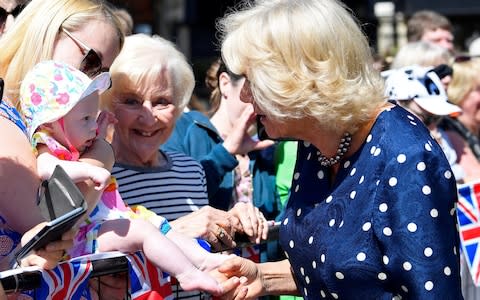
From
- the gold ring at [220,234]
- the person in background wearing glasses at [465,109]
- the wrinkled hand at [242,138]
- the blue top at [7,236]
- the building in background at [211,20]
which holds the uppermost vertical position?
the blue top at [7,236]

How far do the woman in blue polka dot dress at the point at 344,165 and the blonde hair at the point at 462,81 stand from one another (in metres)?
4.01

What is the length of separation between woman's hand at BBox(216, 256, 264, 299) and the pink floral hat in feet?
2.36

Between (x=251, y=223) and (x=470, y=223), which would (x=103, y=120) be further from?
(x=470, y=223)

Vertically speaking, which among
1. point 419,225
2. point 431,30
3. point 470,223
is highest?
point 419,225

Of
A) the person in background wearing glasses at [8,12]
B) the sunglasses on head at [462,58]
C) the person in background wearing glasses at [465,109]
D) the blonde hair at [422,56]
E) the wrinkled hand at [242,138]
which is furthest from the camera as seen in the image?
the sunglasses on head at [462,58]

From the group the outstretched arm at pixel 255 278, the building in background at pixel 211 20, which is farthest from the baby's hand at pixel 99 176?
the building in background at pixel 211 20

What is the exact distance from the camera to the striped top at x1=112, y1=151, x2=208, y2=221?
12.4 ft

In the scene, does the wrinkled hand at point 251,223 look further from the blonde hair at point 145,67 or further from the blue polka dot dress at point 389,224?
the blonde hair at point 145,67

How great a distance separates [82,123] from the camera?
2869 mm

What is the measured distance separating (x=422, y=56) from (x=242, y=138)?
211 cm

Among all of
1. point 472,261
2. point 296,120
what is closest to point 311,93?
point 296,120

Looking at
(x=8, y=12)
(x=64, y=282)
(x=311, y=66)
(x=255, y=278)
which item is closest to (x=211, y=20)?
(x=8, y=12)

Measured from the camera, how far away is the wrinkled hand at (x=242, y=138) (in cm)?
450

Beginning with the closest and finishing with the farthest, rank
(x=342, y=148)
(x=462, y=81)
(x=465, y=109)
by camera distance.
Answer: (x=342, y=148)
(x=462, y=81)
(x=465, y=109)
